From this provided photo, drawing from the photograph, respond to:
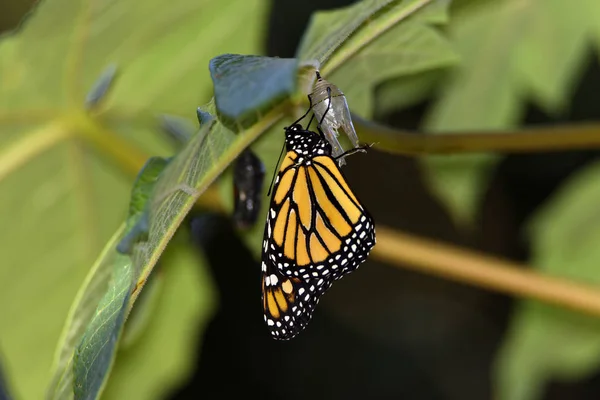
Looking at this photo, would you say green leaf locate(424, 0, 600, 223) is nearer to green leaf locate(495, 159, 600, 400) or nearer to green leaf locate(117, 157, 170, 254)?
green leaf locate(495, 159, 600, 400)

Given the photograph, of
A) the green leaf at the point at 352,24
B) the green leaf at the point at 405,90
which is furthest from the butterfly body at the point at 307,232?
the green leaf at the point at 405,90

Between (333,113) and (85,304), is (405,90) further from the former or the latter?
(85,304)

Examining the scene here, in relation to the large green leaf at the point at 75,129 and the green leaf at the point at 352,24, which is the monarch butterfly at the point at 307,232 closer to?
the green leaf at the point at 352,24

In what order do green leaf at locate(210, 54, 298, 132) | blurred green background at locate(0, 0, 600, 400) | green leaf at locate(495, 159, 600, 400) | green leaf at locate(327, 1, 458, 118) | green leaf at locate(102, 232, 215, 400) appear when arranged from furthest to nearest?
green leaf at locate(495, 159, 600, 400), green leaf at locate(102, 232, 215, 400), blurred green background at locate(0, 0, 600, 400), green leaf at locate(327, 1, 458, 118), green leaf at locate(210, 54, 298, 132)

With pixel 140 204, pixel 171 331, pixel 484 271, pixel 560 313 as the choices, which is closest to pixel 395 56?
pixel 484 271

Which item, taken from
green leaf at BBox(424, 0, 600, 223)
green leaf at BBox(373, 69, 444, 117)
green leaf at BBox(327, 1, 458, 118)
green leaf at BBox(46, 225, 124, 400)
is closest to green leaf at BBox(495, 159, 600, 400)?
green leaf at BBox(424, 0, 600, 223)
